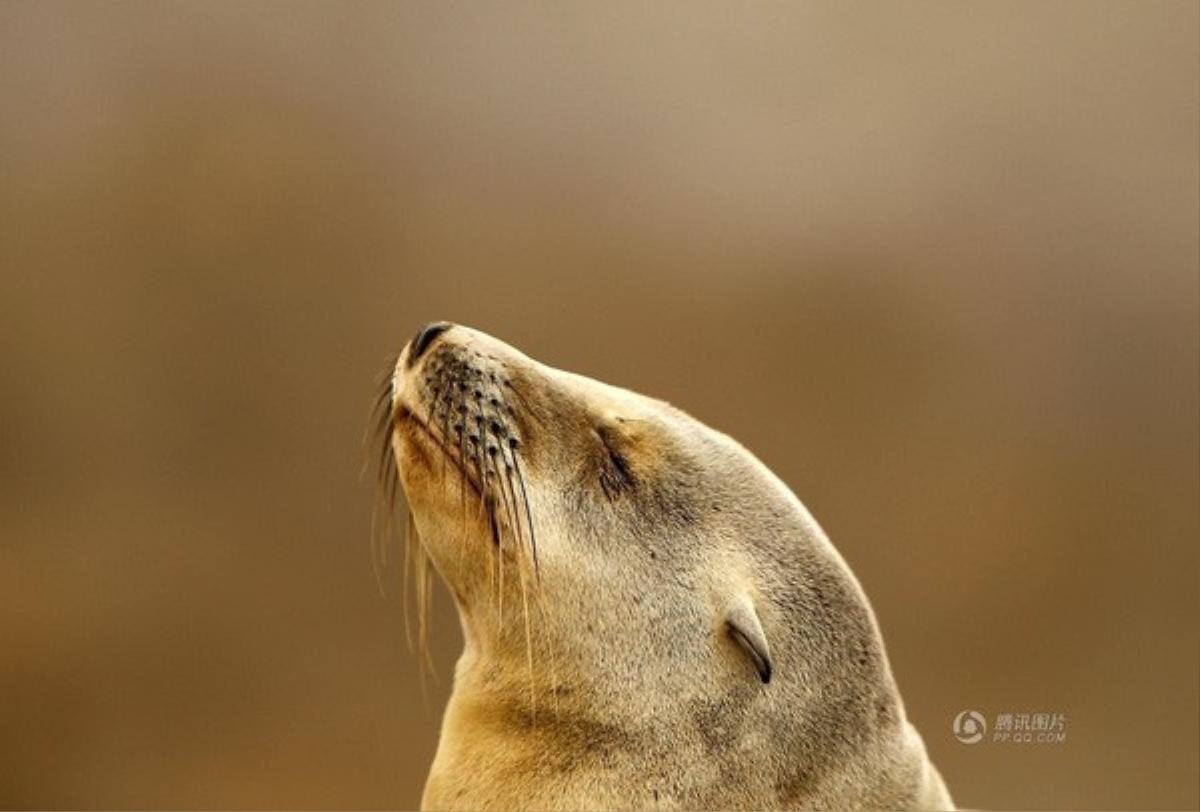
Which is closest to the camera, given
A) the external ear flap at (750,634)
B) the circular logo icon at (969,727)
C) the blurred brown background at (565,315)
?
the external ear flap at (750,634)

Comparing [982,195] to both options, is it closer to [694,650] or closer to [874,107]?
[874,107]

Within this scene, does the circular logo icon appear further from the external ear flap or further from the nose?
the nose

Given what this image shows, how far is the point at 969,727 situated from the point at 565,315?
49.8 inches

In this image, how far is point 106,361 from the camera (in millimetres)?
2967

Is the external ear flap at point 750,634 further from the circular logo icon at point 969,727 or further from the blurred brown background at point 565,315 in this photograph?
the circular logo icon at point 969,727

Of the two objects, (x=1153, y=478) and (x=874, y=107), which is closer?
(x=874, y=107)

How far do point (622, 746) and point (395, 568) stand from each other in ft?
3.72

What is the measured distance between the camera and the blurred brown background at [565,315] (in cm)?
289

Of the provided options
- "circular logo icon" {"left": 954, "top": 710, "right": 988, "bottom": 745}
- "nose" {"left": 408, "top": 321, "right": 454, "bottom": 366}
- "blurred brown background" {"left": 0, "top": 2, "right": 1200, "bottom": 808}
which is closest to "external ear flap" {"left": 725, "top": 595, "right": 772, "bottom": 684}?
"nose" {"left": 408, "top": 321, "right": 454, "bottom": 366}

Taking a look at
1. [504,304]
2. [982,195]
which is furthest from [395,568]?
[982,195]

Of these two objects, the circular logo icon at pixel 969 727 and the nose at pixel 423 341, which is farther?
the circular logo icon at pixel 969 727
